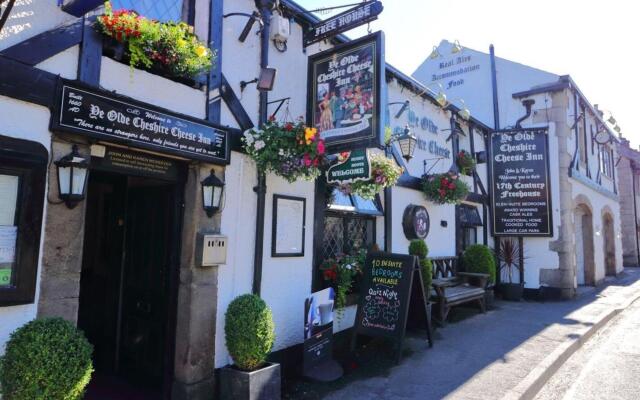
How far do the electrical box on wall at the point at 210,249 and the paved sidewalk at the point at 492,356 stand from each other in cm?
196

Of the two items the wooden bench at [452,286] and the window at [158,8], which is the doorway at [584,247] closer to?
the wooden bench at [452,286]

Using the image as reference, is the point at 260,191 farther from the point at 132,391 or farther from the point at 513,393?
the point at 513,393

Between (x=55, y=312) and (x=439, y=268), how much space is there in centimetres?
745

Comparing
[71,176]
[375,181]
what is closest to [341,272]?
[375,181]

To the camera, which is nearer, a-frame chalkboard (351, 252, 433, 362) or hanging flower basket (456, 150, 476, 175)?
a-frame chalkboard (351, 252, 433, 362)

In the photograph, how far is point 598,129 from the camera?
16.5 metres

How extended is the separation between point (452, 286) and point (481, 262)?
1.28m

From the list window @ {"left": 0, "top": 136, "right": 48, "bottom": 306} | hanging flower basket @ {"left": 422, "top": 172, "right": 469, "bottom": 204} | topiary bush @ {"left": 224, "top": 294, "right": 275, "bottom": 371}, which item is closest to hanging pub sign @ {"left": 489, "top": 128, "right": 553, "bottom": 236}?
hanging flower basket @ {"left": 422, "top": 172, "right": 469, "bottom": 204}

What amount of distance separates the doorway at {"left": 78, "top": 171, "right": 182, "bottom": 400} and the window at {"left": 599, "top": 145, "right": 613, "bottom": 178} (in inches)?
695

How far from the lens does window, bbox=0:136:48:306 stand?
315cm

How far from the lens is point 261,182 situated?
5250 mm

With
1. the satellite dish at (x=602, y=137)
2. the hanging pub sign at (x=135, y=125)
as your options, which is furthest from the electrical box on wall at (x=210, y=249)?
the satellite dish at (x=602, y=137)

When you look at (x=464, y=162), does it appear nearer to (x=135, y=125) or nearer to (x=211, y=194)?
(x=211, y=194)

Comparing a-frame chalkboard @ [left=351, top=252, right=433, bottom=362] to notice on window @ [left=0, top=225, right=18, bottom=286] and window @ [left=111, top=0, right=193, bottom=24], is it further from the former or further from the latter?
notice on window @ [left=0, top=225, right=18, bottom=286]
